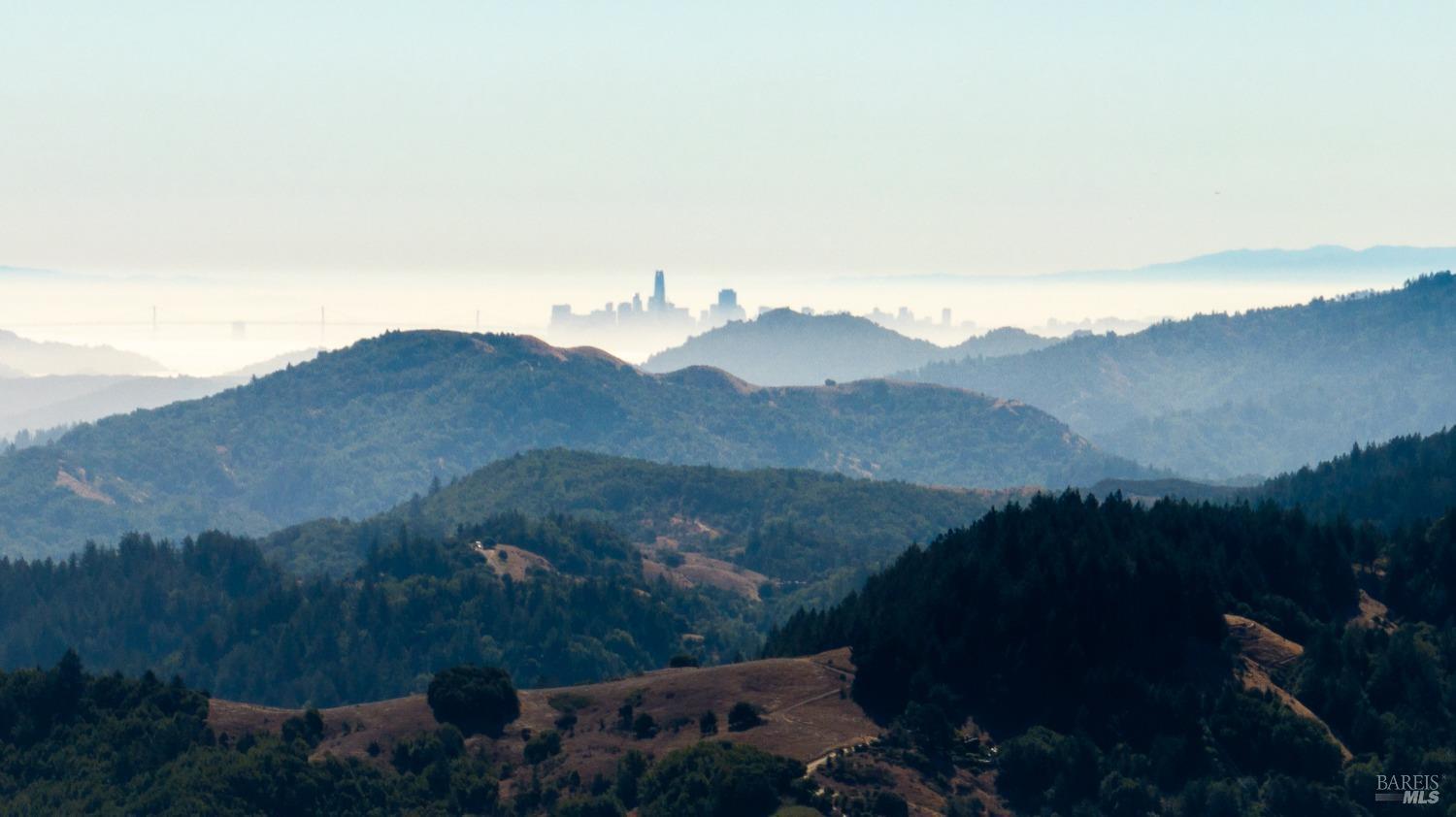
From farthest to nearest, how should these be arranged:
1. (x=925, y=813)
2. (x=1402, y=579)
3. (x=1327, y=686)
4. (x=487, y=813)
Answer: (x=1402, y=579)
(x=1327, y=686)
(x=487, y=813)
(x=925, y=813)

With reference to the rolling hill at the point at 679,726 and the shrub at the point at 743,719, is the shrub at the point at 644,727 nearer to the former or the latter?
the rolling hill at the point at 679,726

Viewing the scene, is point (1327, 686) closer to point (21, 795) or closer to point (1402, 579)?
point (1402, 579)

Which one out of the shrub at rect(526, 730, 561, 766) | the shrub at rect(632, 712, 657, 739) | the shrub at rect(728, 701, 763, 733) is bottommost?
the shrub at rect(526, 730, 561, 766)

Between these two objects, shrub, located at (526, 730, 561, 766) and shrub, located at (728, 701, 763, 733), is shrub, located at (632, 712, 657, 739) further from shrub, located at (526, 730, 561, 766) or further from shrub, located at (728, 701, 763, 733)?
shrub, located at (728, 701, 763, 733)

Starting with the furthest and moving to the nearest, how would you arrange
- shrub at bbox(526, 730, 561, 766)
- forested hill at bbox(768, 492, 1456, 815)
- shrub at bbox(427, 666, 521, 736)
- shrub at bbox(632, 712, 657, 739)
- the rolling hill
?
1. shrub at bbox(427, 666, 521, 736)
2. shrub at bbox(632, 712, 657, 739)
3. shrub at bbox(526, 730, 561, 766)
4. forested hill at bbox(768, 492, 1456, 815)
5. the rolling hill

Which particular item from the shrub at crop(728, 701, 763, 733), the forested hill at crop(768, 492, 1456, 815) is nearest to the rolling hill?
the shrub at crop(728, 701, 763, 733)

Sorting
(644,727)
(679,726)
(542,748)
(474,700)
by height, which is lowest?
(542,748)

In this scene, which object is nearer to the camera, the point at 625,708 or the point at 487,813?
the point at 487,813

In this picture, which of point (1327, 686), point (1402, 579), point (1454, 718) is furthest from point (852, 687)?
point (1402, 579)

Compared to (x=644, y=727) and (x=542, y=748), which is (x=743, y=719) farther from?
(x=542, y=748)

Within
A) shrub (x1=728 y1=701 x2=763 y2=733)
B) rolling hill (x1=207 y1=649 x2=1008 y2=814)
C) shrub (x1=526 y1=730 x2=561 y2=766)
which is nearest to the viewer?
rolling hill (x1=207 y1=649 x2=1008 y2=814)

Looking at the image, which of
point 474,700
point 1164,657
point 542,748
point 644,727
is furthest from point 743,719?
point 1164,657
